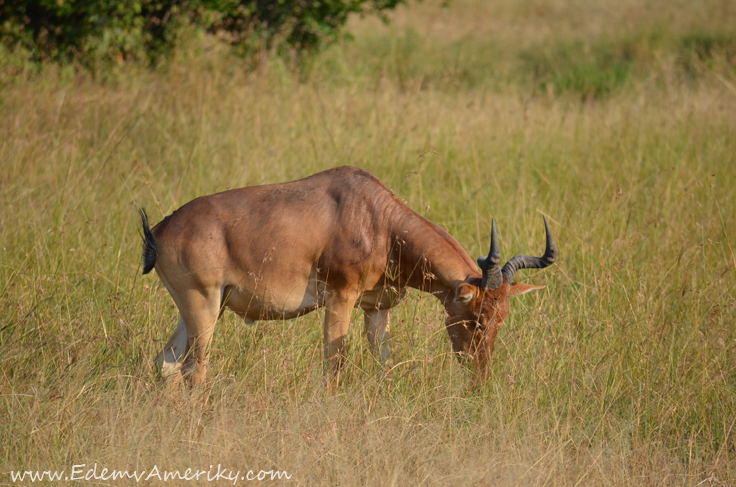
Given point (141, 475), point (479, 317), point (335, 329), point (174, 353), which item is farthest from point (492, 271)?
point (141, 475)

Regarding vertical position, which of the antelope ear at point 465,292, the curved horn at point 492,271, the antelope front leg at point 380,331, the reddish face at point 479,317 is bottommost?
the antelope front leg at point 380,331

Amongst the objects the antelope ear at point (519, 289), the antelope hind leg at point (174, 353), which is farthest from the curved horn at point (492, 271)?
the antelope hind leg at point (174, 353)

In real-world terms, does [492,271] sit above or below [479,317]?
above

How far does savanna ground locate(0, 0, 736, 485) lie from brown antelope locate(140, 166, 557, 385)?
28 cm

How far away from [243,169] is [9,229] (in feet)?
7.89

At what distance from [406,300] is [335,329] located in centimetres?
114

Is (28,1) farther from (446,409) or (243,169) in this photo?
(446,409)

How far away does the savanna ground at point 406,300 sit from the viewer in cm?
380

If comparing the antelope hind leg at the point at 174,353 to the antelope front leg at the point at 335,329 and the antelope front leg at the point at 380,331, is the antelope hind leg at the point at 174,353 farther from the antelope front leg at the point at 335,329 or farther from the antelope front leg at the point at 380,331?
the antelope front leg at the point at 380,331

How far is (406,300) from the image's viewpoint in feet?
18.1

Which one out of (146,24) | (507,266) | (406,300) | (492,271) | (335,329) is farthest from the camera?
(146,24)

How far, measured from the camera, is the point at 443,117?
9320mm

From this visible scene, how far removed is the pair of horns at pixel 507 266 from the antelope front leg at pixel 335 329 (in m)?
0.88

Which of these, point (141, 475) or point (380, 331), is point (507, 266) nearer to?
point (380, 331)
